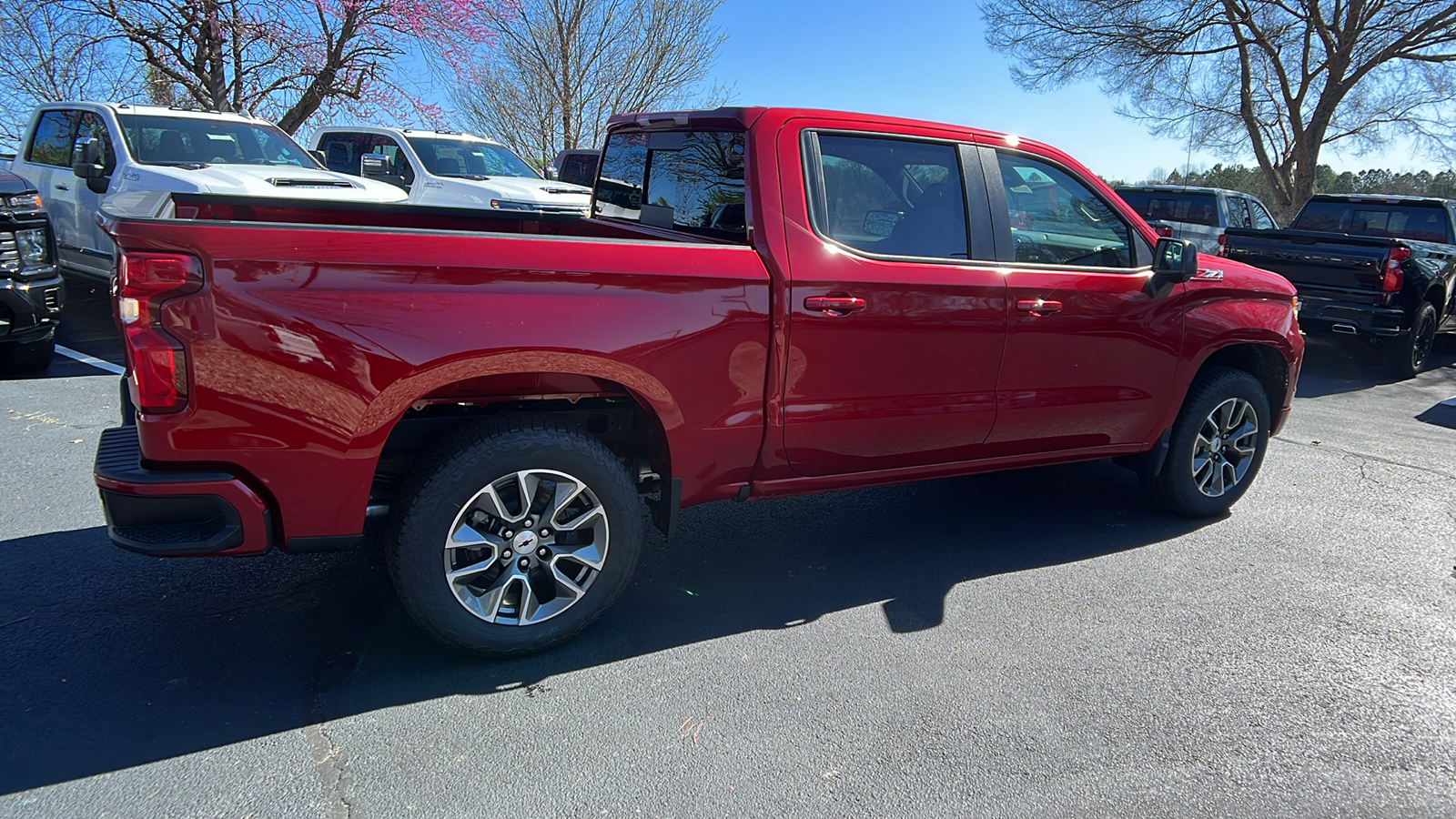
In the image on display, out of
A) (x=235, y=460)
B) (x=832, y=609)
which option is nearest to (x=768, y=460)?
(x=832, y=609)

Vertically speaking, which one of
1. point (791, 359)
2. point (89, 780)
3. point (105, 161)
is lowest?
point (89, 780)

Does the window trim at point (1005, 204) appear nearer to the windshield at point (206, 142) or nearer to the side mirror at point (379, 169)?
the windshield at point (206, 142)

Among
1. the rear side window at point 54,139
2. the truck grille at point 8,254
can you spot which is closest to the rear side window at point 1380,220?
the truck grille at point 8,254

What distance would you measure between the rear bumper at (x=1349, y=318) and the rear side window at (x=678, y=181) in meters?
7.51

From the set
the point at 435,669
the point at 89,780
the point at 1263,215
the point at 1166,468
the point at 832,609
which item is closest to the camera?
the point at 89,780

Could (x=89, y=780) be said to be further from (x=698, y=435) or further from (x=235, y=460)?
(x=698, y=435)

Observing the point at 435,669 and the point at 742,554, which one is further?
the point at 742,554

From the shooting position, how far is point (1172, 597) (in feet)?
12.9

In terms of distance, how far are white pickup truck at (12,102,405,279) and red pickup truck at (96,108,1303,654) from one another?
473cm

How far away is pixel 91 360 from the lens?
7.41 m

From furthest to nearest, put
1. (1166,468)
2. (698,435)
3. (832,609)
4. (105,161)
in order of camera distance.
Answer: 1. (105,161)
2. (1166,468)
3. (832,609)
4. (698,435)

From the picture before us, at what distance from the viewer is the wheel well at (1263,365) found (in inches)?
193

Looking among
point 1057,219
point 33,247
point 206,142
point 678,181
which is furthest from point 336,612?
point 206,142

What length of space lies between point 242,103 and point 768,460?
48.7 ft
